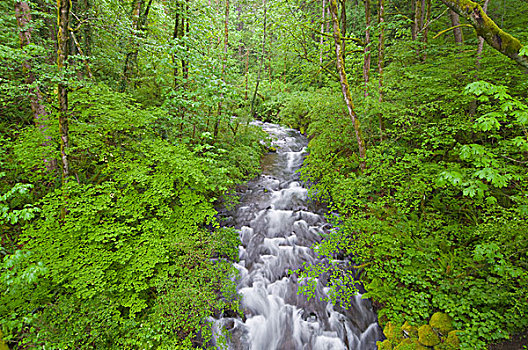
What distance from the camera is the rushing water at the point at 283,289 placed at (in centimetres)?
414

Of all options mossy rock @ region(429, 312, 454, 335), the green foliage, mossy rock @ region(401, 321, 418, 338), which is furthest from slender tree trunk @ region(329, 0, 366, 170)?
mossy rock @ region(401, 321, 418, 338)

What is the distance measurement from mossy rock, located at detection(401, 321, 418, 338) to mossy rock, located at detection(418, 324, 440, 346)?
0.23ft

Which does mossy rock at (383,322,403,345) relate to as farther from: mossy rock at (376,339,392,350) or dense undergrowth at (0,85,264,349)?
dense undergrowth at (0,85,264,349)

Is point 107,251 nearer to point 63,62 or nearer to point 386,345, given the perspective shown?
point 63,62

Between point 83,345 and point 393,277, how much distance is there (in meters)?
5.12

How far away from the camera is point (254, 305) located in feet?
15.5

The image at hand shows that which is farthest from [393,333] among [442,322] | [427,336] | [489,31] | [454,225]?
[489,31]

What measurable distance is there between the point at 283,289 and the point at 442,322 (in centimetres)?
290

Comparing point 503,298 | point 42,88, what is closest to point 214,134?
point 42,88

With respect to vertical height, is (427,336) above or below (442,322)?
below

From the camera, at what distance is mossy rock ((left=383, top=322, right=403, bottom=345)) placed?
11.1ft

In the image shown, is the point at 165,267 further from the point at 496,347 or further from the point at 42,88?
the point at 496,347

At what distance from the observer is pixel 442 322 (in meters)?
3.21

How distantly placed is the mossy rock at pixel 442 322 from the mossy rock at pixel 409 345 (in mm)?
350
